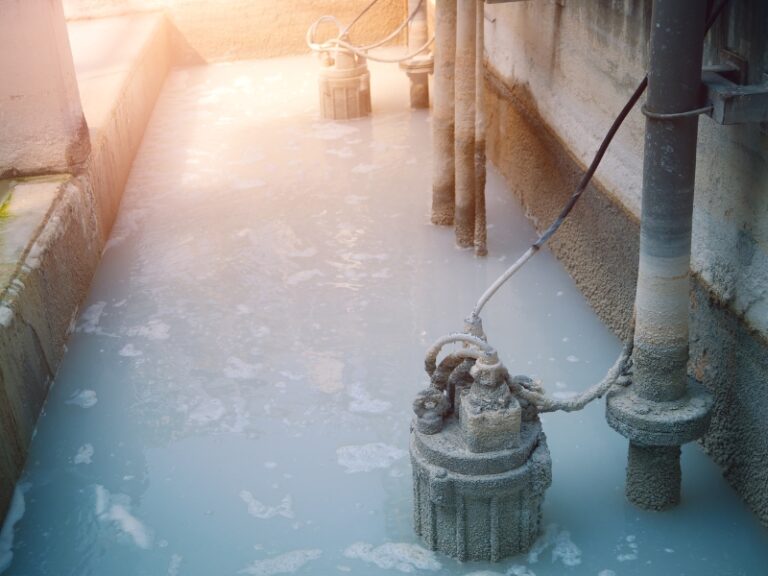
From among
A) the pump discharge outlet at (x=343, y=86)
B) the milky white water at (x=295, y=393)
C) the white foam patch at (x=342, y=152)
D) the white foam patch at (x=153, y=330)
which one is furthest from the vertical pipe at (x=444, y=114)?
the pump discharge outlet at (x=343, y=86)

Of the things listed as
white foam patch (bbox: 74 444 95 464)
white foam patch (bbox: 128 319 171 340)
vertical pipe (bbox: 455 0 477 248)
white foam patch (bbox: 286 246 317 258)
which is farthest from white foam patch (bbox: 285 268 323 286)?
white foam patch (bbox: 74 444 95 464)

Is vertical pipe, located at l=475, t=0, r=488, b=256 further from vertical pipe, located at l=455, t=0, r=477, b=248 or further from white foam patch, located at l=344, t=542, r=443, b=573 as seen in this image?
white foam patch, located at l=344, t=542, r=443, b=573

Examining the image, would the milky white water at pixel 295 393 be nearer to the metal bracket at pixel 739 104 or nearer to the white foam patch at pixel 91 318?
the white foam patch at pixel 91 318

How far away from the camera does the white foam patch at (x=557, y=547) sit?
12.5ft

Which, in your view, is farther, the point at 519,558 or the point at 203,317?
the point at 203,317

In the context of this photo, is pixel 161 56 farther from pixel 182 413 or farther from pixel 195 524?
pixel 195 524

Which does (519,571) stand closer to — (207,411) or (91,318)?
(207,411)

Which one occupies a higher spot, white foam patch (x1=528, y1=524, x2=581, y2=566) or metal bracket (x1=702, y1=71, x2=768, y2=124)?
metal bracket (x1=702, y1=71, x2=768, y2=124)

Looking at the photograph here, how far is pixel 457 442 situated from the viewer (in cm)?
366

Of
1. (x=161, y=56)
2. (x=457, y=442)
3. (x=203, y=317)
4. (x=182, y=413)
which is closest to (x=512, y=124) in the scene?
(x=203, y=317)

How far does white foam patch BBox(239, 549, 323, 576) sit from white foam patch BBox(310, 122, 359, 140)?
5.62m

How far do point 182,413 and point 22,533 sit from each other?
101 cm

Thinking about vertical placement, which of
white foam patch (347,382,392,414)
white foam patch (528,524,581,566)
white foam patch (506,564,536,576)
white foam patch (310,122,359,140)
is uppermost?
white foam patch (506,564,536,576)

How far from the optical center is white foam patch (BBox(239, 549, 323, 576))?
3854 millimetres
